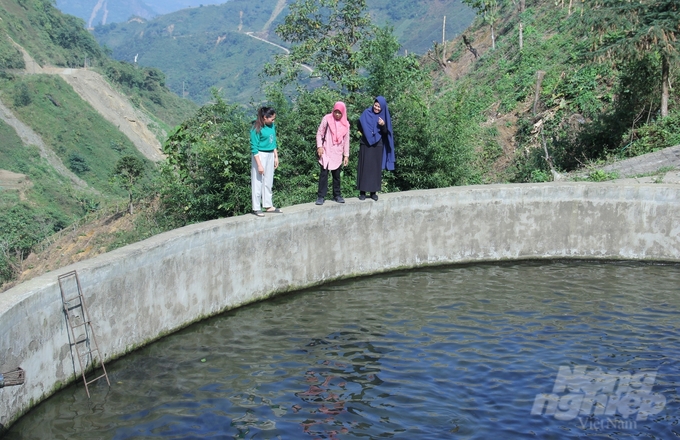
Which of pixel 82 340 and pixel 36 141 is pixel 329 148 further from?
pixel 36 141

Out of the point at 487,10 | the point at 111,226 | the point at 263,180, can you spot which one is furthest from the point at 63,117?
the point at 263,180

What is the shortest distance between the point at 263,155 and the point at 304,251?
159cm

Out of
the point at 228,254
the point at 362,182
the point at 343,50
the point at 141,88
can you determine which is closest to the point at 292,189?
the point at 362,182

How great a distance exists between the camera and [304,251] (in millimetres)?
11266

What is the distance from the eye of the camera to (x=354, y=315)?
10.4m

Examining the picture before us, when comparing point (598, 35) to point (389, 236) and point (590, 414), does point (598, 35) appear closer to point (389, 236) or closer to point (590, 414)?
point (389, 236)

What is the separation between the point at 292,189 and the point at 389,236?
266 centimetres

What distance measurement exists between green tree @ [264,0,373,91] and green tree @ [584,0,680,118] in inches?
223

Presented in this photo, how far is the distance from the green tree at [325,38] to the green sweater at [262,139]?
7609 mm

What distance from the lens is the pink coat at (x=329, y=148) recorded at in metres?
11.5

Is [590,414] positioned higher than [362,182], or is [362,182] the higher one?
[362,182]

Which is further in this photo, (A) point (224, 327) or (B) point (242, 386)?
(A) point (224, 327)

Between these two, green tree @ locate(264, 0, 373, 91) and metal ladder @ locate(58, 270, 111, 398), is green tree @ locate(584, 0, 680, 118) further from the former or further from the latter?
metal ladder @ locate(58, 270, 111, 398)
